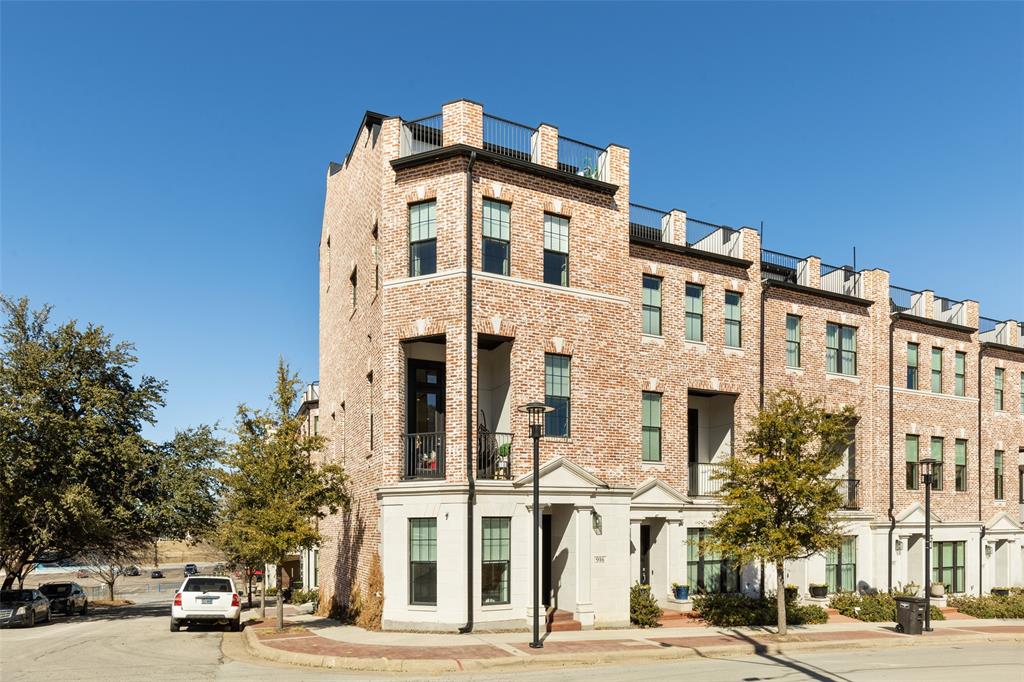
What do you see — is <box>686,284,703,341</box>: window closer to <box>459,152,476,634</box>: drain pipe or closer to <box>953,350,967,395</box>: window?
<box>459,152,476,634</box>: drain pipe

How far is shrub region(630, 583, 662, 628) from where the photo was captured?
909 inches

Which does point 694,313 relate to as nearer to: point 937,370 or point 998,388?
point 937,370

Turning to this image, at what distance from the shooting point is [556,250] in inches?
924

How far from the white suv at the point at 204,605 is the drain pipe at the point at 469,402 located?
8028 mm

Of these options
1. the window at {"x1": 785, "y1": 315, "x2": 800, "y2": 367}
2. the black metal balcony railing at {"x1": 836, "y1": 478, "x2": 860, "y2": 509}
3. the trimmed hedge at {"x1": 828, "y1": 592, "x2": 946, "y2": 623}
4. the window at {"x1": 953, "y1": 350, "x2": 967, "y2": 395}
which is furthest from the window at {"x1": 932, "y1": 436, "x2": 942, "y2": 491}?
the window at {"x1": 785, "y1": 315, "x2": 800, "y2": 367}

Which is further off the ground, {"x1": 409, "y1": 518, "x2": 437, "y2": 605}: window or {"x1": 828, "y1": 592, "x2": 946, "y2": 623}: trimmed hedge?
{"x1": 409, "y1": 518, "x2": 437, "y2": 605}: window

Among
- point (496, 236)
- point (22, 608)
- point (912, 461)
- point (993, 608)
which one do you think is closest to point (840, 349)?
point (912, 461)

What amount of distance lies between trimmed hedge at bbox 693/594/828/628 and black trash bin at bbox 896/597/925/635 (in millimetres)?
2397

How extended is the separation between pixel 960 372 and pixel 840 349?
27.2ft

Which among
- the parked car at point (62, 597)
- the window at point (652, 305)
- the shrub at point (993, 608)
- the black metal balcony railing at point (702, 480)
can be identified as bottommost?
the parked car at point (62, 597)

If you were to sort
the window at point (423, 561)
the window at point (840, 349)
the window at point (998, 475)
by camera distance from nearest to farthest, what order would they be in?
the window at point (423, 561) → the window at point (840, 349) → the window at point (998, 475)

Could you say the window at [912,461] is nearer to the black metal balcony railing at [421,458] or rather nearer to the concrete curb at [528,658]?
the concrete curb at [528,658]

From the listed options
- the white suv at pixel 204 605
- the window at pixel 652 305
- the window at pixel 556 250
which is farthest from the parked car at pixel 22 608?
the window at pixel 652 305

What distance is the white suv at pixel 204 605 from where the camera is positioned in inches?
947
